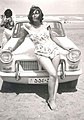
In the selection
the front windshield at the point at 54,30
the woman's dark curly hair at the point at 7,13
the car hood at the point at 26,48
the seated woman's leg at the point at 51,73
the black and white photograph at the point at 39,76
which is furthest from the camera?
the woman's dark curly hair at the point at 7,13

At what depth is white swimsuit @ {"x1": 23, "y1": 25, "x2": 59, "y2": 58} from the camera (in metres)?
4.93

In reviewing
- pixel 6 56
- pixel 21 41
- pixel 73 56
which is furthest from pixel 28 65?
pixel 73 56

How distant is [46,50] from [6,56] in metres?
0.83

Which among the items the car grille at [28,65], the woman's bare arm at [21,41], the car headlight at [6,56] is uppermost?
the woman's bare arm at [21,41]

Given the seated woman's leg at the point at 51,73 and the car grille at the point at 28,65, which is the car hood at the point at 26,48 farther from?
the seated woman's leg at the point at 51,73

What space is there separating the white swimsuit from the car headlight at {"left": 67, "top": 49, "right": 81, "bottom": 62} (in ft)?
1.19

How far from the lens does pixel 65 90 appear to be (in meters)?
5.79

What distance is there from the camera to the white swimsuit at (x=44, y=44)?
4.93 metres

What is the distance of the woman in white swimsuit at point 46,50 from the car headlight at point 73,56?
1.16ft

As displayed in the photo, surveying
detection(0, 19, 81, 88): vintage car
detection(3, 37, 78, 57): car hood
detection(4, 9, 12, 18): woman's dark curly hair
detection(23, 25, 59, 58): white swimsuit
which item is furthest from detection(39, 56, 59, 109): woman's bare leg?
detection(4, 9, 12, 18): woman's dark curly hair

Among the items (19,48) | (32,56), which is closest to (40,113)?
(32,56)

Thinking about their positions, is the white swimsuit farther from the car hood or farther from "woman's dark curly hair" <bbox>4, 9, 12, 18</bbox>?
"woman's dark curly hair" <bbox>4, 9, 12, 18</bbox>

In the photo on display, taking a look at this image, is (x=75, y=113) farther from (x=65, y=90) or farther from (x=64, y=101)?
(x=65, y=90)

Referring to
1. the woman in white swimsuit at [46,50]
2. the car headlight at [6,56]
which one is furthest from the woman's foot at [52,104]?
the car headlight at [6,56]
